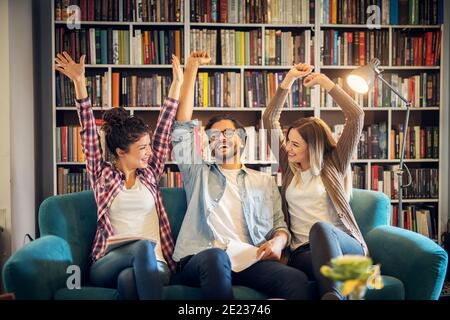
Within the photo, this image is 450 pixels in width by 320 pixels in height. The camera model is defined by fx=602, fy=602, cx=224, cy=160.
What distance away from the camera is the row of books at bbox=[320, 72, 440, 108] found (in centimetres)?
400

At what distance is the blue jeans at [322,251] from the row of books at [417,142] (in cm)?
173

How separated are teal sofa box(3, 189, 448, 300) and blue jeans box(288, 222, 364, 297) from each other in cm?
10

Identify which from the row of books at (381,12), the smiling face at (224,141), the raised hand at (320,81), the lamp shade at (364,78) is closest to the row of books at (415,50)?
the row of books at (381,12)

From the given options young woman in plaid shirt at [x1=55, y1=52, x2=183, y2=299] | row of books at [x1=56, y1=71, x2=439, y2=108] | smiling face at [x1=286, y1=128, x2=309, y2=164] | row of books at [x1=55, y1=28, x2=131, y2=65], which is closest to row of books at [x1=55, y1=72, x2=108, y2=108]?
row of books at [x1=56, y1=71, x2=439, y2=108]

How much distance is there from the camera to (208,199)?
257cm

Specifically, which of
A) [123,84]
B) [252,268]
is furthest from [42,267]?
[123,84]

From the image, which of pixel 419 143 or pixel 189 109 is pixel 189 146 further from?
pixel 419 143

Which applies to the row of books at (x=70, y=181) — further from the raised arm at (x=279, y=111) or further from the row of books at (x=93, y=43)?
the raised arm at (x=279, y=111)

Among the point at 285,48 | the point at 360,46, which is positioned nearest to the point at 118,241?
the point at 285,48

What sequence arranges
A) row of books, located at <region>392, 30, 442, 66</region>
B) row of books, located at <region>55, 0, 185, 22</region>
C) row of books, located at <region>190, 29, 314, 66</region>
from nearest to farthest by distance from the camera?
row of books, located at <region>55, 0, 185, 22</region> → row of books, located at <region>190, 29, 314, 66</region> → row of books, located at <region>392, 30, 442, 66</region>

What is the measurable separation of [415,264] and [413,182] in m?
1.85

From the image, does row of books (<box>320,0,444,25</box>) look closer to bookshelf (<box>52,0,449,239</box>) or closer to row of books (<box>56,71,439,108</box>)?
bookshelf (<box>52,0,449,239</box>)

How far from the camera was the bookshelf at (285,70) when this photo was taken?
12.7 feet

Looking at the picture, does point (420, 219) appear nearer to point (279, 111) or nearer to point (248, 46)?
point (248, 46)
